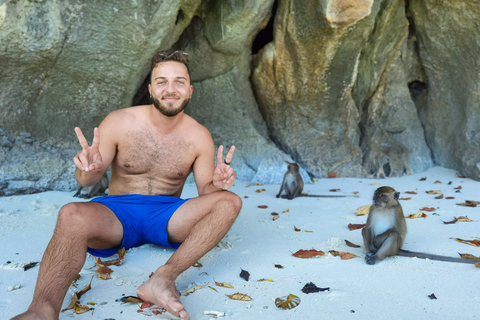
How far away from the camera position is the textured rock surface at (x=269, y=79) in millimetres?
4988

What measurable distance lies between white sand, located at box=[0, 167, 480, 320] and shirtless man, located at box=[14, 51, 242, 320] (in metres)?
0.17

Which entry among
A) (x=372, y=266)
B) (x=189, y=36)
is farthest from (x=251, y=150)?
(x=372, y=266)

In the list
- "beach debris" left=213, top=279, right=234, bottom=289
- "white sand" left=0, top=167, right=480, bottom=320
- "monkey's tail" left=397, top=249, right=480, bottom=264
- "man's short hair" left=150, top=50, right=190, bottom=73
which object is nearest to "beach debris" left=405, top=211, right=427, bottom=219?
"white sand" left=0, top=167, right=480, bottom=320

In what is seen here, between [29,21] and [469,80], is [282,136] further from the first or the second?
[29,21]

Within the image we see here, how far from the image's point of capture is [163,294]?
196cm

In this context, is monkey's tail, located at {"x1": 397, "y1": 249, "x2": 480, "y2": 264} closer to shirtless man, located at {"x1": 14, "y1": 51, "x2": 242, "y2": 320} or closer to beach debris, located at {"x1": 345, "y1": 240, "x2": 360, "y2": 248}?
beach debris, located at {"x1": 345, "y1": 240, "x2": 360, "y2": 248}

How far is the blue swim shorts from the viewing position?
2.62 m

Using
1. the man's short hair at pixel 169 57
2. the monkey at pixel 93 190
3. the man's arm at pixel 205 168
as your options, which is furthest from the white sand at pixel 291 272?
the man's short hair at pixel 169 57

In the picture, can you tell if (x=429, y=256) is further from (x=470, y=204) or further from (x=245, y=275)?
(x=470, y=204)

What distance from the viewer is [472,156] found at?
613cm

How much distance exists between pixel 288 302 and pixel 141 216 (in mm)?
1127

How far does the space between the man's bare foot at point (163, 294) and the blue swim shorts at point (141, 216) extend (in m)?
0.61

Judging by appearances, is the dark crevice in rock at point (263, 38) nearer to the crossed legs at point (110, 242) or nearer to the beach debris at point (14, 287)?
the crossed legs at point (110, 242)

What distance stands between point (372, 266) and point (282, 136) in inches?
187
